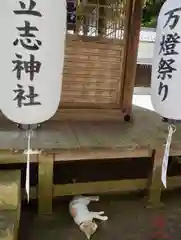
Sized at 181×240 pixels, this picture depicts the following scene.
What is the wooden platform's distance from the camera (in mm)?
2809

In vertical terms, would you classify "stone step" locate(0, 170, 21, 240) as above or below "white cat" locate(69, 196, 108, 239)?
above

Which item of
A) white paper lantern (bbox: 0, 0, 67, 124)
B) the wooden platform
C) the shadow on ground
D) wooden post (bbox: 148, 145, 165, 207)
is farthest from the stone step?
wooden post (bbox: 148, 145, 165, 207)

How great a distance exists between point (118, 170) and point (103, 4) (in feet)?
6.00

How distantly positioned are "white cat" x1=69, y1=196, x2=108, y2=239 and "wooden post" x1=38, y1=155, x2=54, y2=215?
0.21m

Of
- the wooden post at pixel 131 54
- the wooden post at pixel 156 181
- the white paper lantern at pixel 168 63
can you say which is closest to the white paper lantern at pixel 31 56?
the white paper lantern at pixel 168 63

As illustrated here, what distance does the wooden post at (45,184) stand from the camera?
2820 mm

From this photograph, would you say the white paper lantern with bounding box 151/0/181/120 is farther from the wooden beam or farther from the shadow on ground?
the shadow on ground

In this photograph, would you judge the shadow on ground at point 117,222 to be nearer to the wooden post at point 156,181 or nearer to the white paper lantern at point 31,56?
the wooden post at point 156,181

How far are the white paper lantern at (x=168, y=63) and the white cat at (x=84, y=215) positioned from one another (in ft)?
3.41

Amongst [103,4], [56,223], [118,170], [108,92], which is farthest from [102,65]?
Result: [56,223]

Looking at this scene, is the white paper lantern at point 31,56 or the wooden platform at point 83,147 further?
A: the wooden platform at point 83,147

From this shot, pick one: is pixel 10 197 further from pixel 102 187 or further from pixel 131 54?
pixel 131 54

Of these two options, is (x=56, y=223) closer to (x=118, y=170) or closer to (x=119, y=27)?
(x=118, y=170)

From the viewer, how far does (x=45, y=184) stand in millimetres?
2891
